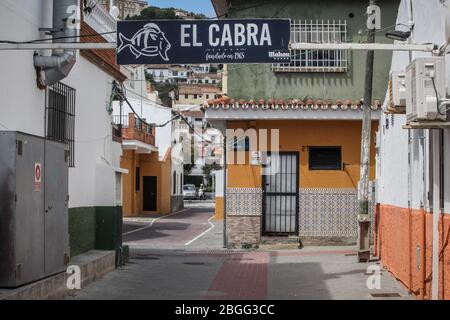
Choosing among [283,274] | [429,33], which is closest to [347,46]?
[429,33]

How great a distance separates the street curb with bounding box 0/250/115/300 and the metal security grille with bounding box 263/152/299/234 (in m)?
6.54

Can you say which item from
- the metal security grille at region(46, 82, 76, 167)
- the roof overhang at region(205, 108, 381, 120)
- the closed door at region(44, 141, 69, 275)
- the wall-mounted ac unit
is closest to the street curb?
the closed door at region(44, 141, 69, 275)

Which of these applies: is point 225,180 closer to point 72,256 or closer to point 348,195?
point 348,195

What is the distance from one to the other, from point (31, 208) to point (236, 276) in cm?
606

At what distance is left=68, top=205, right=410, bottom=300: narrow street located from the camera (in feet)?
37.9

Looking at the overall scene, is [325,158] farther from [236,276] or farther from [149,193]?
[149,193]

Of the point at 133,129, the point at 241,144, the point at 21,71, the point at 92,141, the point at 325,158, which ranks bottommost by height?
the point at 325,158

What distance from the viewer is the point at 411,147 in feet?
35.5

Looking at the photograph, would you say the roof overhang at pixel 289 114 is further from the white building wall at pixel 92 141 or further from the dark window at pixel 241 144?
the white building wall at pixel 92 141

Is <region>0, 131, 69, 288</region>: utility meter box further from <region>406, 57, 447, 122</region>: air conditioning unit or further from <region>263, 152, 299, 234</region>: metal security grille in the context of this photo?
<region>263, 152, 299, 234</region>: metal security grille

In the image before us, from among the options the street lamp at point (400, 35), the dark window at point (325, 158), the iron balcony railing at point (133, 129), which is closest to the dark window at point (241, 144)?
the dark window at point (325, 158)

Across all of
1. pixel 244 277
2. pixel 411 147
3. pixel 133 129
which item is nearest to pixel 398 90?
pixel 411 147

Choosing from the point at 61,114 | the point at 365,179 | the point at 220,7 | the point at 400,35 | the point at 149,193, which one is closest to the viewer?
the point at 400,35
